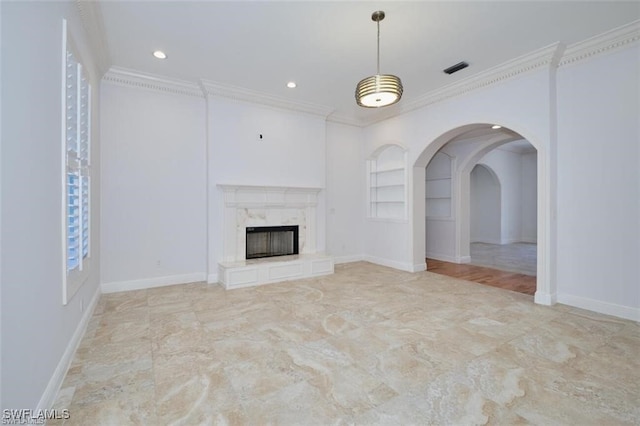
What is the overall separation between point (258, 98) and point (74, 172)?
3.41 meters

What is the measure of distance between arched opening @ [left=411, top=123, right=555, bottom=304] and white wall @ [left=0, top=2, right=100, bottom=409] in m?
5.22

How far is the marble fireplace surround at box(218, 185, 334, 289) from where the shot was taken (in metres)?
→ 4.96

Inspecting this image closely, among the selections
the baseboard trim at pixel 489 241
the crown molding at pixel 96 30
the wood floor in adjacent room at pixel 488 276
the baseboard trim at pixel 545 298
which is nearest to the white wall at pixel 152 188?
the crown molding at pixel 96 30

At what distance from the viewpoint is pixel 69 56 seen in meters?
2.66

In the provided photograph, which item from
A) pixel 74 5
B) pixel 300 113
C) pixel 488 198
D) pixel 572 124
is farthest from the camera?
pixel 488 198

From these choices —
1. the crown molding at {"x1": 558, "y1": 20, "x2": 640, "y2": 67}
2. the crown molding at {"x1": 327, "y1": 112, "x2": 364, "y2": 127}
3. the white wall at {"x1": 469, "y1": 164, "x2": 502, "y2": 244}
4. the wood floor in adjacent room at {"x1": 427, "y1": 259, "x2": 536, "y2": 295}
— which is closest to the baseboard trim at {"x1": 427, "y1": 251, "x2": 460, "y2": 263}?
the wood floor in adjacent room at {"x1": 427, "y1": 259, "x2": 536, "y2": 295}

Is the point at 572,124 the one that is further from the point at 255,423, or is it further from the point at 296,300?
the point at 255,423

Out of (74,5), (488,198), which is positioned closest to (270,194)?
(74,5)

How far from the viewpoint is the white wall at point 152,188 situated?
4.53 meters

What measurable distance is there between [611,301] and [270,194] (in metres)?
5.14

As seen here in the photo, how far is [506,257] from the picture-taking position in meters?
7.69

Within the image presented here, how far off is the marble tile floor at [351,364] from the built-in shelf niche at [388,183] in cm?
278

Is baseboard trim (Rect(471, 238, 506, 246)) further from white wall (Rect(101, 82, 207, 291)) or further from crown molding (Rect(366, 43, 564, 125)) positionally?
white wall (Rect(101, 82, 207, 291))

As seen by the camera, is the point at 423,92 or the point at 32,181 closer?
the point at 32,181
